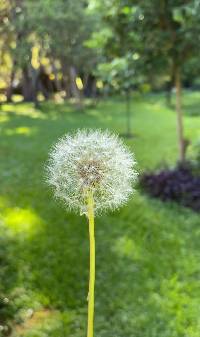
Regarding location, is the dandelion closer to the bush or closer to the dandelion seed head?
the dandelion seed head

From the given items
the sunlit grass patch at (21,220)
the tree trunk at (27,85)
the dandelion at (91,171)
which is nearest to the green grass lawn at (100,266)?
the sunlit grass patch at (21,220)

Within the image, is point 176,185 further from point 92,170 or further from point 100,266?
point 92,170

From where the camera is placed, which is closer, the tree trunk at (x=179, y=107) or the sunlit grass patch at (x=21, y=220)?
the sunlit grass patch at (x=21, y=220)

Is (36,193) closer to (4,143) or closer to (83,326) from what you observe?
(83,326)

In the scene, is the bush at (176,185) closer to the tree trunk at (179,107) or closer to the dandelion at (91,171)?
the tree trunk at (179,107)

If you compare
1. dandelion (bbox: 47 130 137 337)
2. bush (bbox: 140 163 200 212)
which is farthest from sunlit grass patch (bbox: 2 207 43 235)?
dandelion (bbox: 47 130 137 337)

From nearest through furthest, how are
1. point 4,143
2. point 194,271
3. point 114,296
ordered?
point 114,296, point 194,271, point 4,143

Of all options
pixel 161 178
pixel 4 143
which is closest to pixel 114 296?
pixel 161 178
